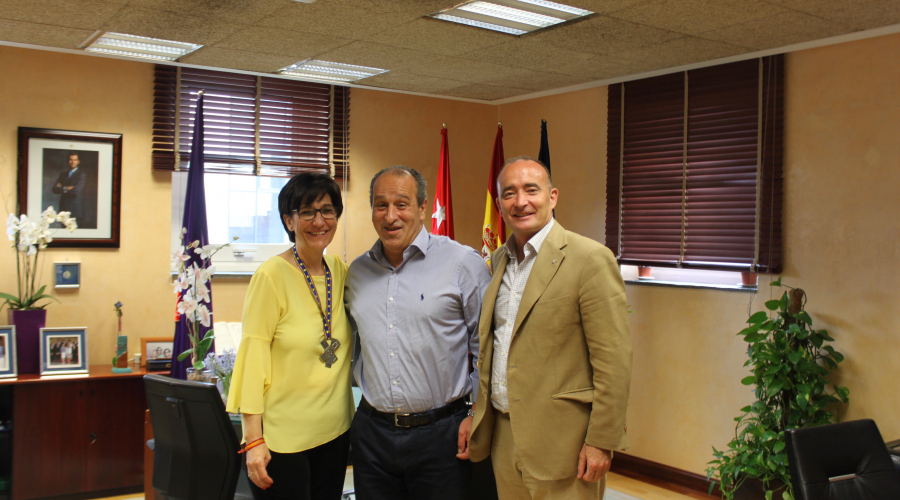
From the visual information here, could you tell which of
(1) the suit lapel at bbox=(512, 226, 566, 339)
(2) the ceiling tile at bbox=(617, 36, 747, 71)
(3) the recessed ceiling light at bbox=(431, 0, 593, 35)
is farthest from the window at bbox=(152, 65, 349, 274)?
(1) the suit lapel at bbox=(512, 226, 566, 339)

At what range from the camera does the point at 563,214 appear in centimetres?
516

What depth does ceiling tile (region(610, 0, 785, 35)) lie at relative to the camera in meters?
3.01

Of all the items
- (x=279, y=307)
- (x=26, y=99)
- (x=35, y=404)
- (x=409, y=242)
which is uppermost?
(x=26, y=99)

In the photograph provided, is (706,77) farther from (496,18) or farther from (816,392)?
(816,392)

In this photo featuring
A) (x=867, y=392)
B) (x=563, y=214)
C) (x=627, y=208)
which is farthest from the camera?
(x=563, y=214)

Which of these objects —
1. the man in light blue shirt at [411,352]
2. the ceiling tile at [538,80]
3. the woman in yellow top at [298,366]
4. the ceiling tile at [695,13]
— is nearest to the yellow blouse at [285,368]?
the woman in yellow top at [298,366]

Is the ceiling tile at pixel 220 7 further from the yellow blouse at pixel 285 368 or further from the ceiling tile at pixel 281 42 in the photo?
the yellow blouse at pixel 285 368

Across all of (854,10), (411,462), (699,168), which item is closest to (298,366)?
(411,462)

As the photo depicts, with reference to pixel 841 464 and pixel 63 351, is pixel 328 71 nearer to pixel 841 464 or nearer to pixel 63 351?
pixel 63 351

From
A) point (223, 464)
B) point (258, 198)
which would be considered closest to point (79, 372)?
point (258, 198)

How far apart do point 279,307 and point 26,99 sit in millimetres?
3105

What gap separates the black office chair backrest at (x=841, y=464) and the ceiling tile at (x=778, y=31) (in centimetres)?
193

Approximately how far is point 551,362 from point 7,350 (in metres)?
3.44

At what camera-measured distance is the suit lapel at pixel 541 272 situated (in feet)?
6.47
